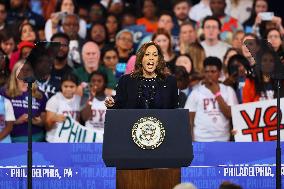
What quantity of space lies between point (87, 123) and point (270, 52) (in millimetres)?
2972

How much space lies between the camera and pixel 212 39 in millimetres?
12742

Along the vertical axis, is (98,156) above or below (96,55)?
below

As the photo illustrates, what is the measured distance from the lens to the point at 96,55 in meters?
12.3

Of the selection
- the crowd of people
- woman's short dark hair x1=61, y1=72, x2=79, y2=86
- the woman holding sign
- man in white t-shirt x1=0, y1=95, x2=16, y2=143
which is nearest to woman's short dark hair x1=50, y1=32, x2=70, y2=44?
the crowd of people

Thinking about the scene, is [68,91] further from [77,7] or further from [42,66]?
[77,7]

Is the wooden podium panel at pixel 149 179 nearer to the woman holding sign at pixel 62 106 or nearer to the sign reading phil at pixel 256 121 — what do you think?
the sign reading phil at pixel 256 121

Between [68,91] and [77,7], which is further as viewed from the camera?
[77,7]

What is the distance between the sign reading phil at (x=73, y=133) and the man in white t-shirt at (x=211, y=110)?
115cm

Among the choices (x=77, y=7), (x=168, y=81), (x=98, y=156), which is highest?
(x=77, y=7)

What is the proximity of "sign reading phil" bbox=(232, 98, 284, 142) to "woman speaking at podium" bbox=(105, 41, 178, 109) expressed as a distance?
2.57 metres

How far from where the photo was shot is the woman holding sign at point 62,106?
35.9 ft

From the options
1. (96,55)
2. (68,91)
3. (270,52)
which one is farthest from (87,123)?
(270,52)

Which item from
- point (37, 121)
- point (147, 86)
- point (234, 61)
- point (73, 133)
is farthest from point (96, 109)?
point (147, 86)

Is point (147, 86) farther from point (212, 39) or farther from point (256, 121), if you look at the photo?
point (212, 39)
